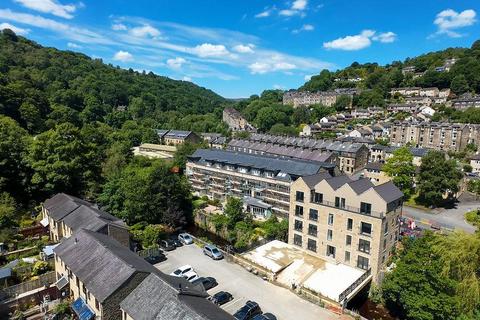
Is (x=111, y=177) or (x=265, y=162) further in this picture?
(x=265, y=162)

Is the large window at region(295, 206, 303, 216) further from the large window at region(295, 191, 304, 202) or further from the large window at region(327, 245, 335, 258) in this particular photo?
the large window at region(327, 245, 335, 258)

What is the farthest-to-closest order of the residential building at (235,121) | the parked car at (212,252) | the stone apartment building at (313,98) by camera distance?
the stone apartment building at (313,98)
the residential building at (235,121)
the parked car at (212,252)

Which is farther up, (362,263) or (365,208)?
(365,208)

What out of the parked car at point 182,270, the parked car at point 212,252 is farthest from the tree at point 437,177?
the parked car at point 182,270

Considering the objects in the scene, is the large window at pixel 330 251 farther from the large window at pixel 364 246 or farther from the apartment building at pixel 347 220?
the large window at pixel 364 246

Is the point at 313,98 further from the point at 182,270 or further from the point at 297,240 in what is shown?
the point at 182,270

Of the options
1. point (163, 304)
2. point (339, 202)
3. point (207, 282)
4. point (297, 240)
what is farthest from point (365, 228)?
point (163, 304)

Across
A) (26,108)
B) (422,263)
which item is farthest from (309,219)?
(26,108)
